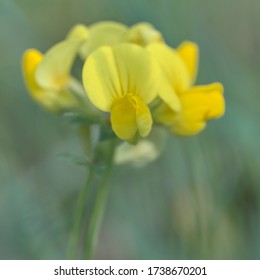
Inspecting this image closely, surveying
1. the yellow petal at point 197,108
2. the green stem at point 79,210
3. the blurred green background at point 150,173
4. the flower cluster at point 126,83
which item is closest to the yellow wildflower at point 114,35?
the flower cluster at point 126,83

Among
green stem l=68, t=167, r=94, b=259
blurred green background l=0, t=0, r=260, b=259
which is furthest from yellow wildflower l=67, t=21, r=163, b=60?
blurred green background l=0, t=0, r=260, b=259

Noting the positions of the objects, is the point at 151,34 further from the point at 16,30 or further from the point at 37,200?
the point at 16,30

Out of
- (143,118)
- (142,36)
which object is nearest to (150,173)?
(142,36)

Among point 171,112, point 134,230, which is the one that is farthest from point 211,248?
point 171,112

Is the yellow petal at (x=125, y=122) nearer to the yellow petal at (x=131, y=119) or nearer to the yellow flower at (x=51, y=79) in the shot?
the yellow petal at (x=131, y=119)

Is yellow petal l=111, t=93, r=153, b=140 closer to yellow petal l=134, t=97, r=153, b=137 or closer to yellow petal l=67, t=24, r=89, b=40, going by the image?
yellow petal l=134, t=97, r=153, b=137

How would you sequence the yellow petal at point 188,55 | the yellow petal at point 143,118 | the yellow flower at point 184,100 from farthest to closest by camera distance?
1. the yellow petal at point 188,55
2. the yellow flower at point 184,100
3. the yellow petal at point 143,118

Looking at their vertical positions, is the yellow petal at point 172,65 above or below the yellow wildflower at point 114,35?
below
